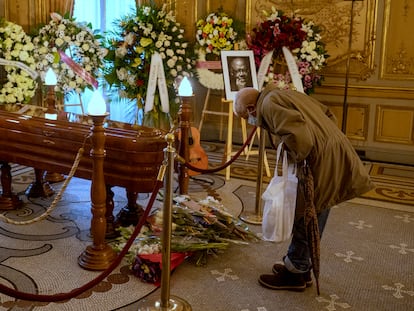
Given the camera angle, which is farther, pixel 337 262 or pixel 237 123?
pixel 237 123

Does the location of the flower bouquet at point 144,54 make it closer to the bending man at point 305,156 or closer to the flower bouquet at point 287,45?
the flower bouquet at point 287,45

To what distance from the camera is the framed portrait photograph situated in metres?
5.05

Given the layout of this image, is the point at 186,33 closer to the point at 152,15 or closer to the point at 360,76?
the point at 152,15

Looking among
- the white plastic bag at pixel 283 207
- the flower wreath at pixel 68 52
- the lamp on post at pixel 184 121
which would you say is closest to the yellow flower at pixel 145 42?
the flower wreath at pixel 68 52

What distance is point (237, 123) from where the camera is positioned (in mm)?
6855

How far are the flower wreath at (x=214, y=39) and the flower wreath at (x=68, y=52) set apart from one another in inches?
44.8

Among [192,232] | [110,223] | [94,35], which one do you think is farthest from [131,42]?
[192,232]

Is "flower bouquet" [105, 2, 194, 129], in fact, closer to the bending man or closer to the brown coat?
the bending man

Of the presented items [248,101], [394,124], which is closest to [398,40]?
[394,124]

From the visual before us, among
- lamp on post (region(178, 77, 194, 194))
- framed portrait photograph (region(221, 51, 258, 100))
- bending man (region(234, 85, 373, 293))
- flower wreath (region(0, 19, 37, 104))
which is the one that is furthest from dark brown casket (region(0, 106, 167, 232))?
flower wreath (region(0, 19, 37, 104))

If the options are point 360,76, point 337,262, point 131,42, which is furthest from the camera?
point 360,76

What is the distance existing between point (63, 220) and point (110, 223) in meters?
0.47

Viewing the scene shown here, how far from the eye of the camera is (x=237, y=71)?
5.09 meters

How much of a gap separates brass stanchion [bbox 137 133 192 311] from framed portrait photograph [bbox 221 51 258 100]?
265 centimetres
